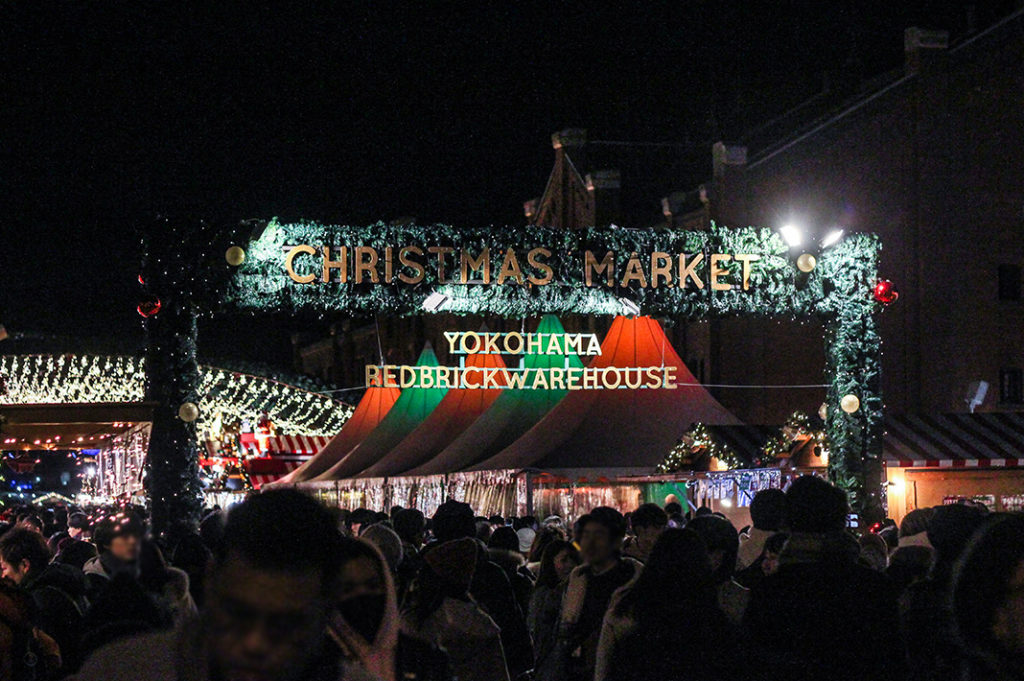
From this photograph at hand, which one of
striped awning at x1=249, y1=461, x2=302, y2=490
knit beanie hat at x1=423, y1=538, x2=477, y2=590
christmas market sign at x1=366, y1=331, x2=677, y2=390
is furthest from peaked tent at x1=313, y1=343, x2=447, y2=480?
knit beanie hat at x1=423, y1=538, x2=477, y2=590

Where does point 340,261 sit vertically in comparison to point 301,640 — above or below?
above

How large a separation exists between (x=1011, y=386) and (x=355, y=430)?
1619 centimetres

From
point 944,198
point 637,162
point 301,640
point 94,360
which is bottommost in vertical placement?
point 301,640

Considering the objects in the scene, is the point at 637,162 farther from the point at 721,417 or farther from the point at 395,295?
the point at 395,295

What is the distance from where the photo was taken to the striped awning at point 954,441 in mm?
21281

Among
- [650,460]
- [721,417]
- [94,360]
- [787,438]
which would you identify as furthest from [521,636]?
[94,360]

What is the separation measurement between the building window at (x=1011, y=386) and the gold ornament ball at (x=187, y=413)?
19179 mm

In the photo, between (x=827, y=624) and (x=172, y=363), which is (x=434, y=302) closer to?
(x=172, y=363)

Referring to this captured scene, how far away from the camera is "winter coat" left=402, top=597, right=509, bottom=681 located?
21.1 feet

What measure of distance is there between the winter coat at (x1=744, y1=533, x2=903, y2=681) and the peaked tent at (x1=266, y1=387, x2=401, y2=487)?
3201 centimetres

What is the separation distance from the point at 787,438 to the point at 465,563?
49.7 ft

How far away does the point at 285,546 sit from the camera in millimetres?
2781

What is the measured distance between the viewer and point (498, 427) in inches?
1118

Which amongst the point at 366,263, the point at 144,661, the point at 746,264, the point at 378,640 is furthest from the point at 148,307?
the point at 144,661
